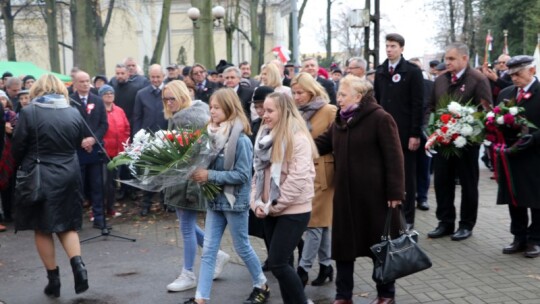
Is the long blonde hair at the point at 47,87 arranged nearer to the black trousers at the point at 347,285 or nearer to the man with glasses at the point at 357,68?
the black trousers at the point at 347,285

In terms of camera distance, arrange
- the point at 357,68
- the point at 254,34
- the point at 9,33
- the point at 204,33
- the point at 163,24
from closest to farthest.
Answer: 1. the point at 357,68
2. the point at 204,33
3. the point at 163,24
4. the point at 9,33
5. the point at 254,34

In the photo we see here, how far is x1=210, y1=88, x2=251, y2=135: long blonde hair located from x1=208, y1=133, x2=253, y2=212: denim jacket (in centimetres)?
12

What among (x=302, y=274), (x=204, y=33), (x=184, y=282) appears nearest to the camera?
(x=302, y=274)

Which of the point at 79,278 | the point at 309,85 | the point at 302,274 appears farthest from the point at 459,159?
the point at 79,278

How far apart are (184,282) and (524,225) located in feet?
12.7

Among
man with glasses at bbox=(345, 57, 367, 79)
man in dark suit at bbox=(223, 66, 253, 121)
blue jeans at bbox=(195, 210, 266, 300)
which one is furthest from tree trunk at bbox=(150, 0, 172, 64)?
blue jeans at bbox=(195, 210, 266, 300)

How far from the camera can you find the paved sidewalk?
6160 millimetres

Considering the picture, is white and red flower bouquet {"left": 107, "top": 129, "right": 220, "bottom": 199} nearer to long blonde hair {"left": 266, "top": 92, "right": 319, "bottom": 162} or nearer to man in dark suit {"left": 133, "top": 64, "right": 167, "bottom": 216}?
long blonde hair {"left": 266, "top": 92, "right": 319, "bottom": 162}

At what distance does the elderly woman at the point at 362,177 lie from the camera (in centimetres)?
538

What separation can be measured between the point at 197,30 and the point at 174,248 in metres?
12.9

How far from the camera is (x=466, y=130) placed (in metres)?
7.24

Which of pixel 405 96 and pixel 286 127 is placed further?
pixel 405 96

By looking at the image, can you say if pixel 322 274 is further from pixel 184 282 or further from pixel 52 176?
pixel 52 176

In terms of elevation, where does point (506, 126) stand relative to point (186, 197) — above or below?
above
